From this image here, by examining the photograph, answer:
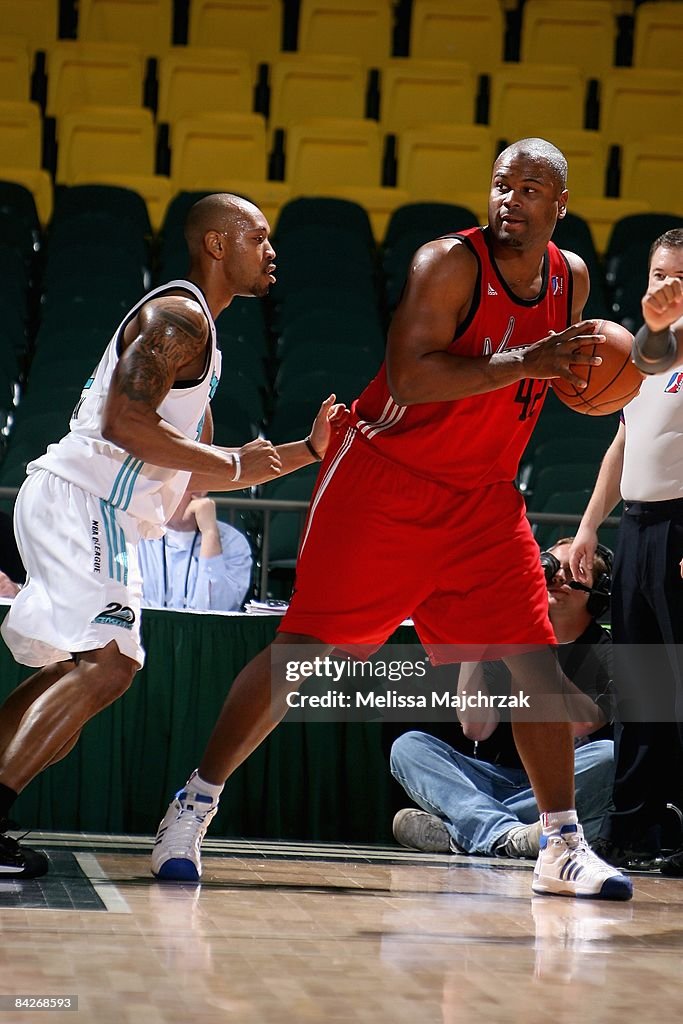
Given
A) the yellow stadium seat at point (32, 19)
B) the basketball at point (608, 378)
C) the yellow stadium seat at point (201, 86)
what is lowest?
the basketball at point (608, 378)

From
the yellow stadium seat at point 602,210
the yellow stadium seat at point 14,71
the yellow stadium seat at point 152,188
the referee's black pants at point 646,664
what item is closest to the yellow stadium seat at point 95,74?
the yellow stadium seat at point 14,71

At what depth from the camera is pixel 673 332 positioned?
3529mm

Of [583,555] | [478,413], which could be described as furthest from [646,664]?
[478,413]

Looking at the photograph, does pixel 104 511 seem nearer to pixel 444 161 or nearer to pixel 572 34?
pixel 444 161

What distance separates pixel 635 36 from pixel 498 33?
3.74 ft

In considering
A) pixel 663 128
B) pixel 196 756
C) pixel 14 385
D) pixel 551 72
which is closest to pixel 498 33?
pixel 551 72

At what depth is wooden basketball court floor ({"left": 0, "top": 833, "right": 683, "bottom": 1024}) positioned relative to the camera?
239 cm

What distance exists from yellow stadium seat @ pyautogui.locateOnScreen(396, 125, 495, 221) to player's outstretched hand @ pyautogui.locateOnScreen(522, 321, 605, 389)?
6.69 metres

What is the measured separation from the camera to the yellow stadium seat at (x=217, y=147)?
10062mm

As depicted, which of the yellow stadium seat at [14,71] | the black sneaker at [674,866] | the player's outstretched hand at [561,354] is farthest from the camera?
the yellow stadium seat at [14,71]

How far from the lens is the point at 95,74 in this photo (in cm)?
1054

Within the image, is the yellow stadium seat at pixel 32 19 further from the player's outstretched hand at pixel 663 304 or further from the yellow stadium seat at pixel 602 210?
the player's outstretched hand at pixel 663 304

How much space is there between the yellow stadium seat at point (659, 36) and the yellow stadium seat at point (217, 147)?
333 cm

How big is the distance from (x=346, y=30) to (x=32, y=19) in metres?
2.44
